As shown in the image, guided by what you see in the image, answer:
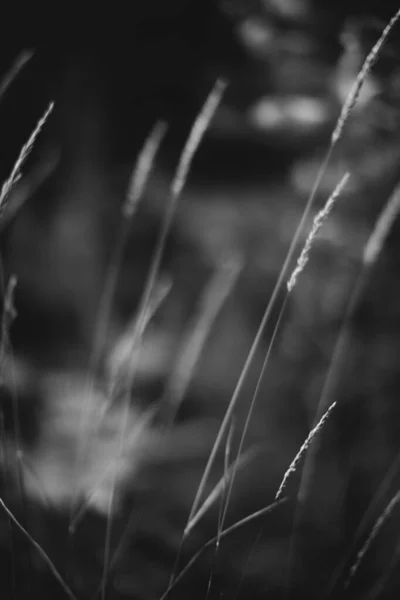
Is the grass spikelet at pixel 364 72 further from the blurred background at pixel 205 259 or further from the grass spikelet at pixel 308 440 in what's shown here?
the blurred background at pixel 205 259

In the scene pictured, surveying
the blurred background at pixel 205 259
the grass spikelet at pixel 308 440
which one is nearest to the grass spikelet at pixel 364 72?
the grass spikelet at pixel 308 440

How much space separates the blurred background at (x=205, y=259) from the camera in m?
1.17

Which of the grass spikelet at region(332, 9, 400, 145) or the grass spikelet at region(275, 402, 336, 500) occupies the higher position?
the grass spikelet at region(332, 9, 400, 145)

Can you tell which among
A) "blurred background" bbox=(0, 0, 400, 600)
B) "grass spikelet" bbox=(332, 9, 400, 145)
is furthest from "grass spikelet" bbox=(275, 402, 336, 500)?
"blurred background" bbox=(0, 0, 400, 600)

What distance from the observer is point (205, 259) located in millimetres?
1500

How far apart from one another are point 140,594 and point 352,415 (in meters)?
0.66

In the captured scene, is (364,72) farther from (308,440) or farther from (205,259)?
(205,259)

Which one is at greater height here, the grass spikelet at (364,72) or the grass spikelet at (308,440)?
the grass spikelet at (364,72)

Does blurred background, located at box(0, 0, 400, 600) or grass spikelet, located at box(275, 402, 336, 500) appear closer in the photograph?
grass spikelet, located at box(275, 402, 336, 500)

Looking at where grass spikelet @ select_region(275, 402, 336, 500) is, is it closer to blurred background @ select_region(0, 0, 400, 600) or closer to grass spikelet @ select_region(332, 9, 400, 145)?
grass spikelet @ select_region(332, 9, 400, 145)

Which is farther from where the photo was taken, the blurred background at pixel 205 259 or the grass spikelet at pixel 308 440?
the blurred background at pixel 205 259

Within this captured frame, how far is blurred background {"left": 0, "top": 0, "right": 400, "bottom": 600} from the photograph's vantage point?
117cm

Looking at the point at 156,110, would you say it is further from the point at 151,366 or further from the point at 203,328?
the point at 203,328

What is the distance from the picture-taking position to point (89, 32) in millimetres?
1326
